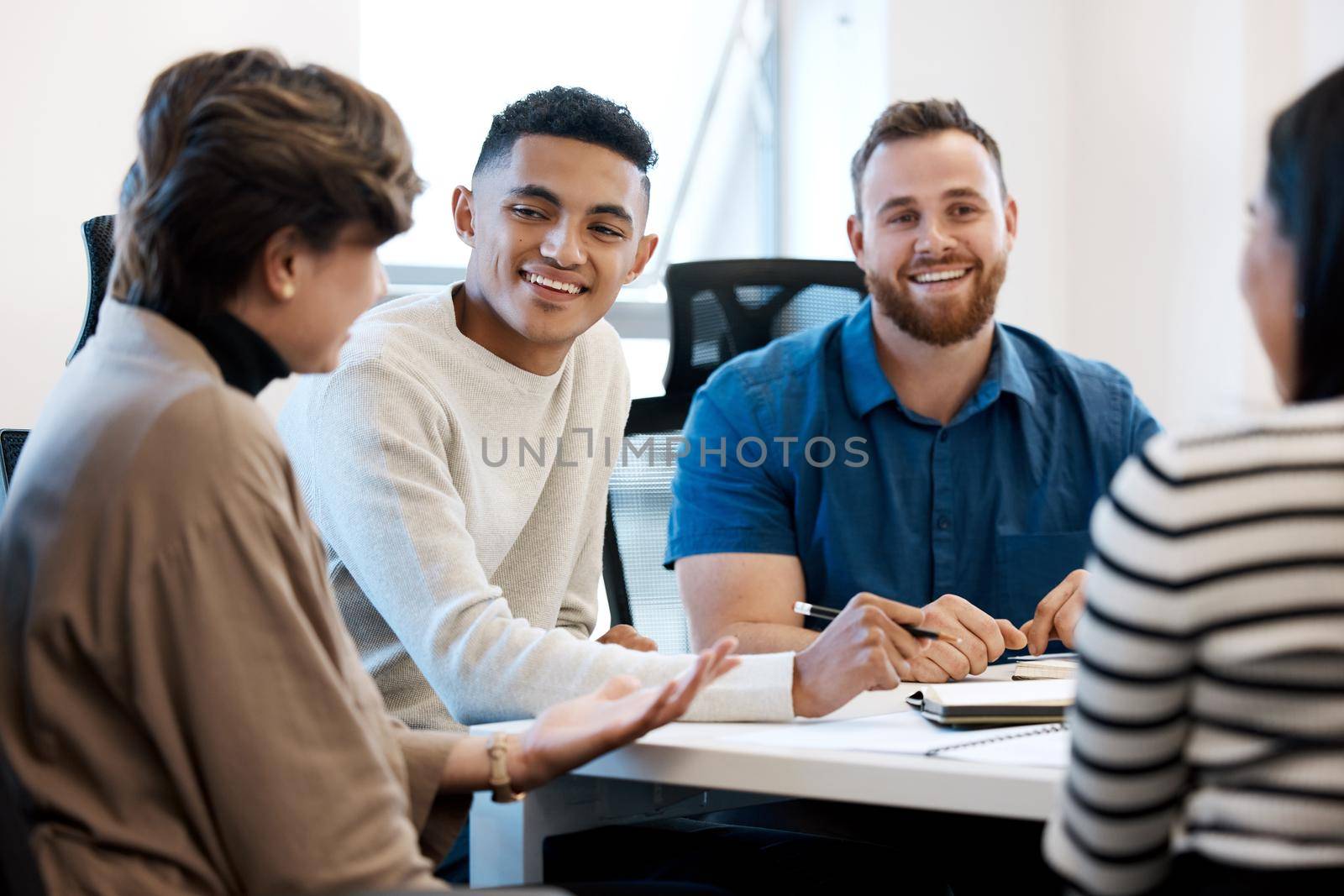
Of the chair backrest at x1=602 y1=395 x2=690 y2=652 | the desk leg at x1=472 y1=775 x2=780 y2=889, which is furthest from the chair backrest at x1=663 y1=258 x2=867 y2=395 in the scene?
the desk leg at x1=472 y1=775 x2=780 y2=889

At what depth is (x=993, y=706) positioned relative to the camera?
4.47 feet

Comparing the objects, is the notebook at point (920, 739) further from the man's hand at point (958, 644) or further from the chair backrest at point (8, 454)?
the chair backrest at point (8, 454)

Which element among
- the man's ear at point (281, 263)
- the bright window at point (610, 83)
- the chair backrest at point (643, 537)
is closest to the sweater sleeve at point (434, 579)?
the man's ear at point (281, 263)

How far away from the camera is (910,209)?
2.37 metres

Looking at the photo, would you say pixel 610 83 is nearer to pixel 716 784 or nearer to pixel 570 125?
pixel 570 125

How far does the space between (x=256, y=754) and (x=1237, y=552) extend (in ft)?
2.30

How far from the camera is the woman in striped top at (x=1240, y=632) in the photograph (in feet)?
2.53

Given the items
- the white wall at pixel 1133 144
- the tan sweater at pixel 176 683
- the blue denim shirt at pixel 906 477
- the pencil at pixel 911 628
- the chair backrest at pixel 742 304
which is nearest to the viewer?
the tan sweater at pixel 176 683

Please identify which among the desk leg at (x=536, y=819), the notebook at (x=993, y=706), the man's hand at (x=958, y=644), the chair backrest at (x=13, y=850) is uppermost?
the chair backrest at (x=13, y=850)

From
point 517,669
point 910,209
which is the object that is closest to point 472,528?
point 517,669

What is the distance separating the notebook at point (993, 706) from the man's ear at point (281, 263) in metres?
0.76

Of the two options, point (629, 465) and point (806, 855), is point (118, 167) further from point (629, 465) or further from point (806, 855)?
point (806, 855)

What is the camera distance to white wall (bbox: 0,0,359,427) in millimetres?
2859

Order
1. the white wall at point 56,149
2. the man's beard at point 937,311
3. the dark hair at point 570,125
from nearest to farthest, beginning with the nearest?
1. the dark hair at point 570,125
2. the man's beard at point 937,311
3. the white wall at point 56,149
